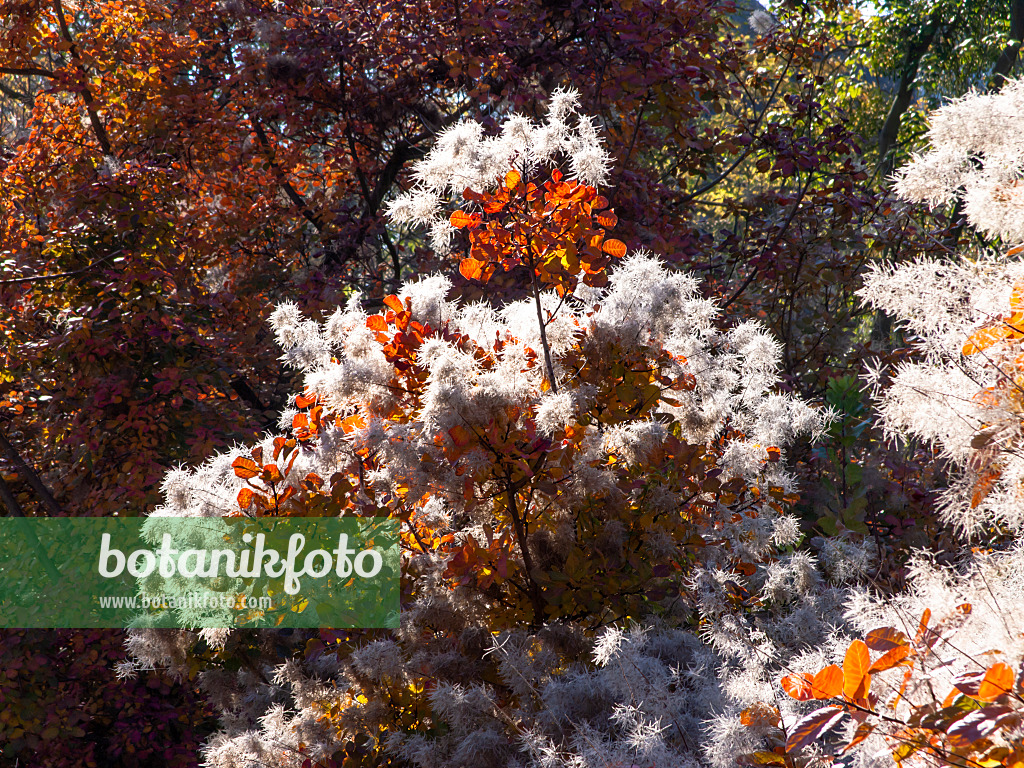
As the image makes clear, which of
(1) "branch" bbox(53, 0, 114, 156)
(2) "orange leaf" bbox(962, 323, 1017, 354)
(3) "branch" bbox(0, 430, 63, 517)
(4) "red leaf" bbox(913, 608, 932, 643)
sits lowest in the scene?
(4) "red leaf" bbox(913, 608, 932, 643)

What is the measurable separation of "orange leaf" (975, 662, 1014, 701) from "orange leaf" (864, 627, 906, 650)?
157mm

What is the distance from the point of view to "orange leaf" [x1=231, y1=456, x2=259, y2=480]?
2154 mm

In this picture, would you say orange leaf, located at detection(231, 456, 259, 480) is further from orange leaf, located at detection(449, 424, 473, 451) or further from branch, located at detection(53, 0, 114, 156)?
branch, located at detection(53, 0, 114, 156)

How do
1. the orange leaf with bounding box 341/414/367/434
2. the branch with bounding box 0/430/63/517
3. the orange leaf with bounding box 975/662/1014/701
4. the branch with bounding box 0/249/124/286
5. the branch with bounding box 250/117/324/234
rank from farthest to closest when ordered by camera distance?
the branch with bounding box 250/117/324/234 < the branch with bounding box 0/430/63/517 < the branch with bounding box 0/249/124/286 < the orange leaf with bounding box 341/414/367/434 < the orange leaf with bounding box 975/662/1014/701

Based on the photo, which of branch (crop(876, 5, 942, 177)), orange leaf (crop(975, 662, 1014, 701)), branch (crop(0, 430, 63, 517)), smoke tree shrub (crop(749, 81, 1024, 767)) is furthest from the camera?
branch (crop(876, 5, 942, 177))

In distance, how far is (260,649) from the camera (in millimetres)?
2631

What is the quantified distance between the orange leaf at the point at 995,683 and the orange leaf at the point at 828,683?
20 centimetres

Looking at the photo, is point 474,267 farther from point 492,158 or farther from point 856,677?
point 856,677

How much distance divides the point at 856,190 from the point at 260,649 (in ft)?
14.0

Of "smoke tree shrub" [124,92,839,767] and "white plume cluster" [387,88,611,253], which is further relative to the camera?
"white plume cluster" [387,88,611,253]

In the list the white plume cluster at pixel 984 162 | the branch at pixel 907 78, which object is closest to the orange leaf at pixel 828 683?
the white plume cluster at pixel 984 162

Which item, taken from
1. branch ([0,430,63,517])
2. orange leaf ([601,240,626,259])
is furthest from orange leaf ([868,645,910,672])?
branch ([0,430,63,517])

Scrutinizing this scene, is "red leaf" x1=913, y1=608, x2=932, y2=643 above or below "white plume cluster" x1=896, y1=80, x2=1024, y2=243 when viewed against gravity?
below

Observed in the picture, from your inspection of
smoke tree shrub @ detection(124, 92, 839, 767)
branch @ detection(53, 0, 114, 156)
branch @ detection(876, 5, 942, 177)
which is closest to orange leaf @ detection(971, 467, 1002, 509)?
smoke tree shrub @ detection(124, 92, 839, 767)
